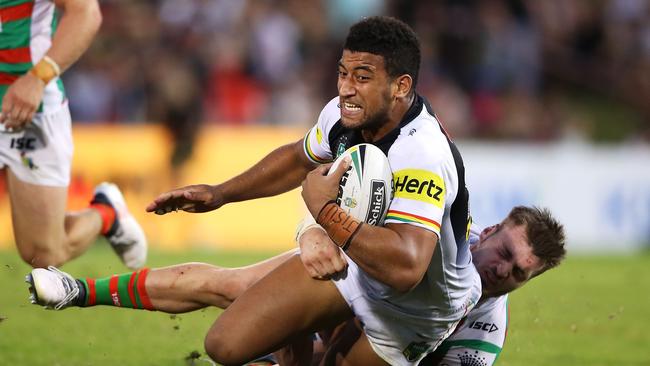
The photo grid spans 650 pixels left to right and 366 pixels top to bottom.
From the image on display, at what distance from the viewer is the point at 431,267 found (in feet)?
18.3

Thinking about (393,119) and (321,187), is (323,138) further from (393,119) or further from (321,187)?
(321,187)

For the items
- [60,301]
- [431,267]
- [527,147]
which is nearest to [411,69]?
[431,267]

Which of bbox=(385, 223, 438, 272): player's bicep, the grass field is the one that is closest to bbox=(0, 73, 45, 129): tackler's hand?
the grass field

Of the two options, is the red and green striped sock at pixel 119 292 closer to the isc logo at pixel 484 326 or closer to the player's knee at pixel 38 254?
the player's knee at pixel 38 254

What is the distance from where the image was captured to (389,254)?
5.06 meters

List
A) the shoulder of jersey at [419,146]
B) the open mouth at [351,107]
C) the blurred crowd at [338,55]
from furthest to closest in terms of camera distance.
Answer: the blurred crowd at [338,55] < the open mouth at [351,107] < the shoulder of jersey at [419,146]

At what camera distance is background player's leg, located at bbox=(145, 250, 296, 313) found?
596 centimetres

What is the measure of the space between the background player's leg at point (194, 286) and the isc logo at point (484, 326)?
1.15 meters

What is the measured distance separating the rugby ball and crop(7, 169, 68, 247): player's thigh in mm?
2587

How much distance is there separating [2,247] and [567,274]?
6.69 m

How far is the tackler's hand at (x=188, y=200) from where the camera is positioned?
592 cm

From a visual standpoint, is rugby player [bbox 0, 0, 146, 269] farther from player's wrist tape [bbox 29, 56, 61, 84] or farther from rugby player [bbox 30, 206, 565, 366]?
rugby player [bbox 30, 206, 565, 366]

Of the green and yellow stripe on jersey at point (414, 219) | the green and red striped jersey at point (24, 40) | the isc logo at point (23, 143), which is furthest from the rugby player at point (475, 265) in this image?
the green and red striped jersey at point (24, 40)

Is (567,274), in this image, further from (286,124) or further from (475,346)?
(475,346)
